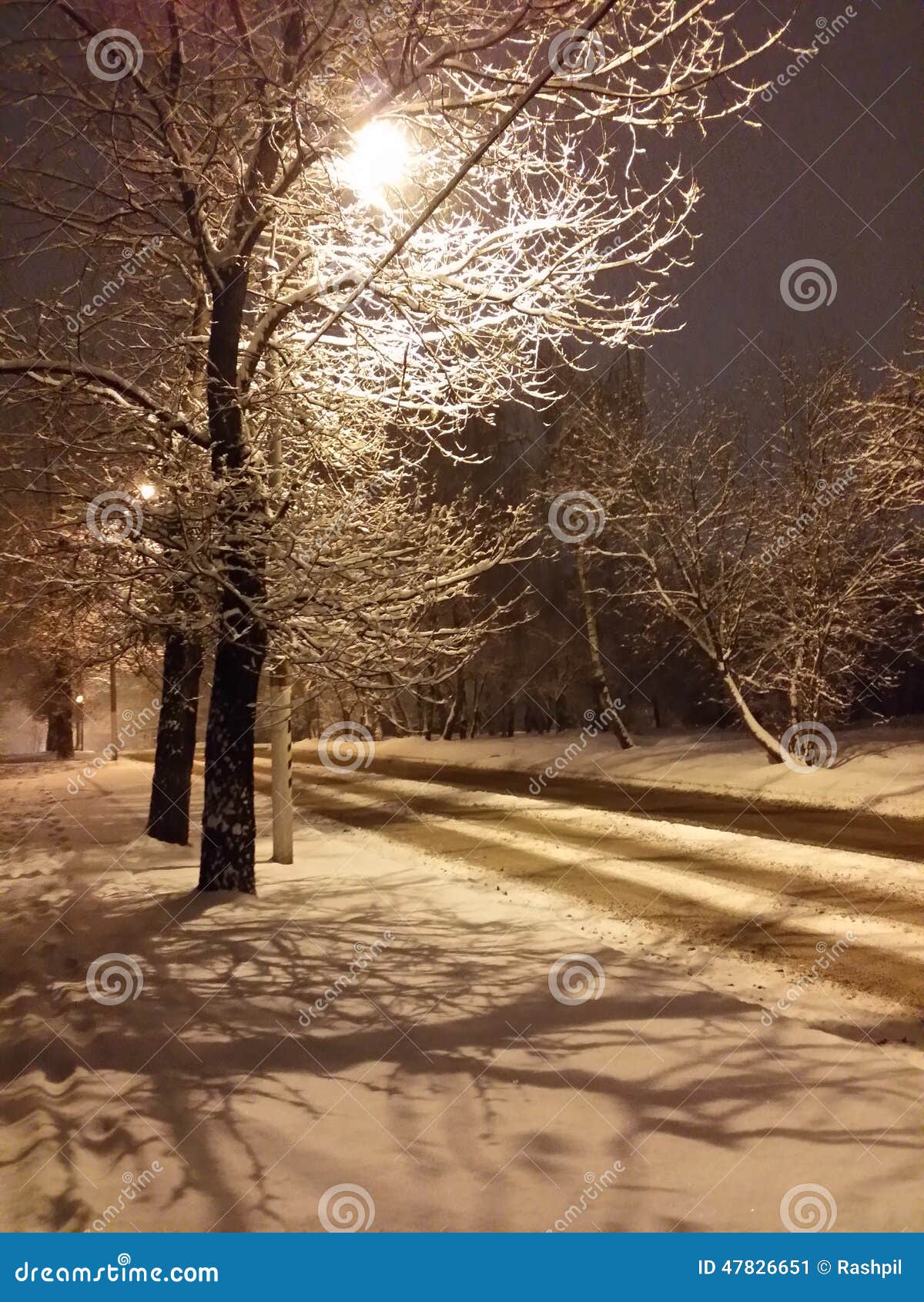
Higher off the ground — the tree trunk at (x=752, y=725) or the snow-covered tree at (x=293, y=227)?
the snow-covered tree at (x=293, y=227)

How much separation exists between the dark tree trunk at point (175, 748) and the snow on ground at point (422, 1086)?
462 cm

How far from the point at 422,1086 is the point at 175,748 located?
31.6ft

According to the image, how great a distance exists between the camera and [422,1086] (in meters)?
5.42

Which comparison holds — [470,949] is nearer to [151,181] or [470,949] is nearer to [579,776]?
[151,181]

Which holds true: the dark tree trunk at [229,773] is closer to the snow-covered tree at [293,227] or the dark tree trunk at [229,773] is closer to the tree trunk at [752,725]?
the snow-covered tree at [293,227]

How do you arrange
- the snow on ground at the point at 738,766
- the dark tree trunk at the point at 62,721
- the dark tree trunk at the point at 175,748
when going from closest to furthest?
the dark tree trunk at the point at 175,748, the snow on ground at the point at 738,766, the dark tree trunk at the point at 62,721

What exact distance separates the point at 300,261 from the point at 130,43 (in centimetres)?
222

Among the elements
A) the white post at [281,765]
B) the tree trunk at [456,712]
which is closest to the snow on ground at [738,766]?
the tree trunk at [456,712]

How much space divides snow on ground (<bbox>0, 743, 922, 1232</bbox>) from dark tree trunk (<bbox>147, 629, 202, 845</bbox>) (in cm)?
462

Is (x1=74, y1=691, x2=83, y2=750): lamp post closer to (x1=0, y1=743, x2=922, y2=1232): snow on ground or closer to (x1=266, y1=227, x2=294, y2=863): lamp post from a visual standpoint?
(x1=266, y1=227, x2=294, y2=863): lamp post

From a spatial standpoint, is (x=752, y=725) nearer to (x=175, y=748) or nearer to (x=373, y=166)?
(x=175, y=748)

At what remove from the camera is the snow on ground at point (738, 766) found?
678 inches

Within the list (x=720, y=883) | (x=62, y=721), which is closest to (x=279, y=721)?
(x=720, y=883)

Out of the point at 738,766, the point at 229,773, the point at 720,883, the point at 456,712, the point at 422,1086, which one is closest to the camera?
the point at 422,1086
